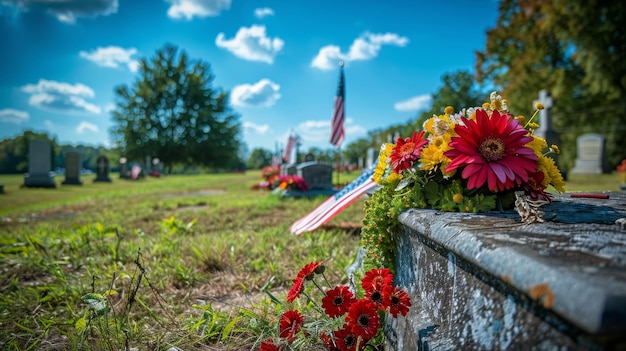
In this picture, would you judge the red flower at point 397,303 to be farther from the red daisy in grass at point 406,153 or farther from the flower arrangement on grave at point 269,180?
the flower arrangement on grave at point 269,180

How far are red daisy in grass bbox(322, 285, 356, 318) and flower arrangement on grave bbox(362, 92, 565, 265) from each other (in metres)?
0.37

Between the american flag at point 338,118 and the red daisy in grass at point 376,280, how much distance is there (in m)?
6.60

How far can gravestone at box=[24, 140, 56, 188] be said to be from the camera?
572 inches

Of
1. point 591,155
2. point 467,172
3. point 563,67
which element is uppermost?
point 563,67

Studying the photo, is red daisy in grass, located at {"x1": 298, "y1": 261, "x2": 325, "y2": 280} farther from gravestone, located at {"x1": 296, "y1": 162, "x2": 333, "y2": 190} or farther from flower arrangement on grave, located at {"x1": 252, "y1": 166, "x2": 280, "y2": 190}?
flower arrangement on grave, located at {"x1": 252, "y1": 166, "x2": 280, "y2": 190}

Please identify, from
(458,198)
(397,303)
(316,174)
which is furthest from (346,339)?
(316,174)

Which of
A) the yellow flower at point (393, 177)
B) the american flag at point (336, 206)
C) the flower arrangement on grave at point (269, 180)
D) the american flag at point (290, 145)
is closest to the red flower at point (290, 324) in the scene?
the yellow flower at point (393, 177)

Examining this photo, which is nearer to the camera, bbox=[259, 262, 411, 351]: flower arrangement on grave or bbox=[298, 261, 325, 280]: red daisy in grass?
bbox=[259, 262, 411, 351]: flower arrangement on grave

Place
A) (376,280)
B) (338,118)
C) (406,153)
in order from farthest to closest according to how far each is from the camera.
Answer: (338,118), (406,153), (376,280)

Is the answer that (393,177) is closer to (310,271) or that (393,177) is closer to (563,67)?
(310,271)

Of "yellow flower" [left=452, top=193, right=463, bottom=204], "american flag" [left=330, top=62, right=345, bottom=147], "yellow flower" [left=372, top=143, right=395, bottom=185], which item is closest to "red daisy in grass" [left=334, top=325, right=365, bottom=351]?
"yellow flower" [left=452, top=193, right=463, bottom=204]

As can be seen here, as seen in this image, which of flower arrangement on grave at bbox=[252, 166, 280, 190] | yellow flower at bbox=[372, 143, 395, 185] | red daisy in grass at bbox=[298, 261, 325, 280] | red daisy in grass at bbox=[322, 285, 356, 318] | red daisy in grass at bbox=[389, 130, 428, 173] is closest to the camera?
red daisy in grass at bbox=[322, 285, 356, 318]

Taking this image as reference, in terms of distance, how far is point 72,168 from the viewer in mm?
17172

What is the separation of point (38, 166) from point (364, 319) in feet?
58.8
